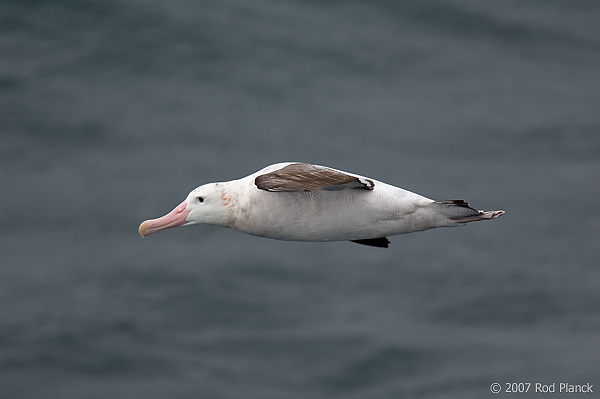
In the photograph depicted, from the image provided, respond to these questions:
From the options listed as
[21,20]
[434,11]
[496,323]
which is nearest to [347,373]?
[496,323]

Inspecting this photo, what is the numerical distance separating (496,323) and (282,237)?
2073 cm

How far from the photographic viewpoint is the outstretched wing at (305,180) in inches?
396

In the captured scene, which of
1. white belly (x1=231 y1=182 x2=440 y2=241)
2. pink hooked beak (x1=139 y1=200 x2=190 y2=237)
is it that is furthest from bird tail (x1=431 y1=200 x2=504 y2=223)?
pink hooked beak (x1=139 y1=200 x2=190 y2=237)

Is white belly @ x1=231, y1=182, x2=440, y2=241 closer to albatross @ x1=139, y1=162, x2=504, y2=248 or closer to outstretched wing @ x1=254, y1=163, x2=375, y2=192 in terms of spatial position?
albatross @ x1=139, y1=162, x2=504, y2=248

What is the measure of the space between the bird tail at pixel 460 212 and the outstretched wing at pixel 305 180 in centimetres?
96

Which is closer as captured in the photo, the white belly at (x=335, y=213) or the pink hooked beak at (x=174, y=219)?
the white belly at (x=335, y=213)

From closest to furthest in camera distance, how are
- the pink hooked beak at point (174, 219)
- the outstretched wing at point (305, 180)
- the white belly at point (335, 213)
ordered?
the outstretched wing at point (305, 180)
the white belly at point (335, 213)
the pink hooked beak at point (174, 219)

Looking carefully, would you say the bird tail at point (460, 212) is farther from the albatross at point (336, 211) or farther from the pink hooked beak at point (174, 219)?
the pink hooked beak at point (174, 219)

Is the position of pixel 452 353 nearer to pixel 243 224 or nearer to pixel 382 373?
pixel 382 373

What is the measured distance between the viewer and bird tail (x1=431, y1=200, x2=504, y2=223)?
1059cm

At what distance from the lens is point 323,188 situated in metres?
10.8

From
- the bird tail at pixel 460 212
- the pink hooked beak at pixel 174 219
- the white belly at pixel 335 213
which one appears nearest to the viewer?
the bird tail at pixel 460 212

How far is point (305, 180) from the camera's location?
10.2 m

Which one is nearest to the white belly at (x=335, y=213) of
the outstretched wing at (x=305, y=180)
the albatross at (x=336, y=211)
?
the albatross at (x=336, y=211)
